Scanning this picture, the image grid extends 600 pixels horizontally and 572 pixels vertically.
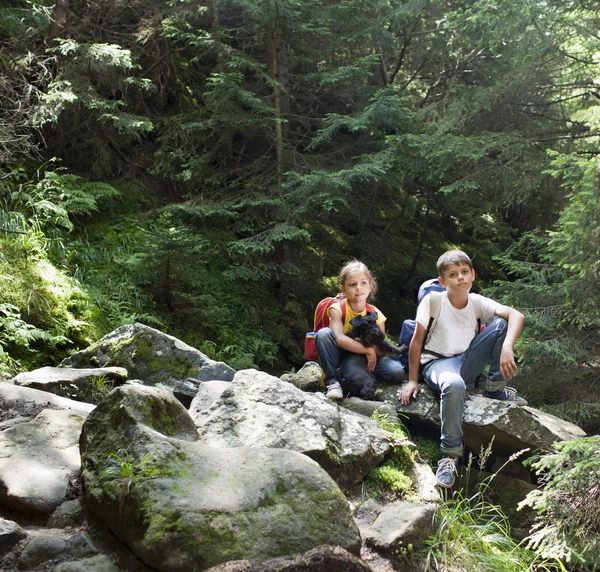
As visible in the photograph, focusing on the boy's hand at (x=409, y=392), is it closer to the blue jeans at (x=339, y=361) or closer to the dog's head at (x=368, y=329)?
the blue jeans at (x=339, y=361)

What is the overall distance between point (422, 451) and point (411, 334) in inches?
45.1

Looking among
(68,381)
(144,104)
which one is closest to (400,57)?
(144,104)

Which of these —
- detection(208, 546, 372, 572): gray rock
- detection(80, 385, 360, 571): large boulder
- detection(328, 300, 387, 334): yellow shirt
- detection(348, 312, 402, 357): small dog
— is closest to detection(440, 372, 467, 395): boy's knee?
detection(348, 312, 402, 357): small dog

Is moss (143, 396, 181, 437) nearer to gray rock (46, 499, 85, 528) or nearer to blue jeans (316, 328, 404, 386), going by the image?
gray rock (46, 499, 85, 528)

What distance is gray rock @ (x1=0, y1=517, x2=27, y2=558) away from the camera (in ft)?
8.27

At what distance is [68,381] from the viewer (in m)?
4.75

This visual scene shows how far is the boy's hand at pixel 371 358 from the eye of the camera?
5227 mm

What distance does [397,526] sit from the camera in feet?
10.8

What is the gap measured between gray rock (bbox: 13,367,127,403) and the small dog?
223 centimetres

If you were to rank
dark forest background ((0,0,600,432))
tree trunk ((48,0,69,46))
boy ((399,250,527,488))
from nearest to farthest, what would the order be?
boy ((399,250,527,488)) → dark forest background ((0,0,600,432)) → tree trunk ((48,0,69,46))

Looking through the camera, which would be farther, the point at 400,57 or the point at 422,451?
the point at 400,57

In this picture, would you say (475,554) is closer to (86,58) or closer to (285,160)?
(285,160)

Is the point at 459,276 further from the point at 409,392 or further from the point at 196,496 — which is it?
the point at 196,496

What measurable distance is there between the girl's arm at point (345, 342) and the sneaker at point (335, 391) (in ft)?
1.20
